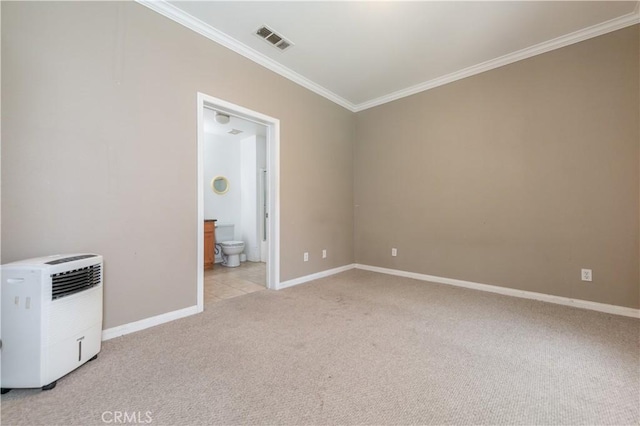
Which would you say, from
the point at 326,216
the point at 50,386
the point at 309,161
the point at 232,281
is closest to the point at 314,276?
the point at 326,216

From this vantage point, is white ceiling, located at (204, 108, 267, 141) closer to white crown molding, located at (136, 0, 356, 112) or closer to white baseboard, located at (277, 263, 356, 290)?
white crown molding, located at (136, 0, 356, 112)

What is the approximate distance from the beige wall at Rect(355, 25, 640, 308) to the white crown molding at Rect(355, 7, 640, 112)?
0.06 metres

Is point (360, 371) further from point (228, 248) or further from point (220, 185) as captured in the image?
point (220, 185)

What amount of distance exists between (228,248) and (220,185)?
4.94 ft

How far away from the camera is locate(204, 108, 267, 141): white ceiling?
174 inches

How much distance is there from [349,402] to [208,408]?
0.69 meters

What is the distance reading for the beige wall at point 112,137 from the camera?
1.62 meters

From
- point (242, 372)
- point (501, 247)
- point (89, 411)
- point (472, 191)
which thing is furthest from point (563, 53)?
point (89, 411)

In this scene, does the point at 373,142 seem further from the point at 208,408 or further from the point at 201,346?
the point at 208,408

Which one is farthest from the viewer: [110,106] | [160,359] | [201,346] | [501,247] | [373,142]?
[373,142]

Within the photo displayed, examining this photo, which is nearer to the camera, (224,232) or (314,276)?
(314,276)

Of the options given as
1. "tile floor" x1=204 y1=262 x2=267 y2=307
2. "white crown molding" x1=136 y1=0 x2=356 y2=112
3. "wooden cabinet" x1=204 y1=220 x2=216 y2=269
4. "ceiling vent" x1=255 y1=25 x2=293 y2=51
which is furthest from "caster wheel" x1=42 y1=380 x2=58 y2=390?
"wooden cabinet" x1=204 y1=220 x2=216 y2=269

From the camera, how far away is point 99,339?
5.51ft

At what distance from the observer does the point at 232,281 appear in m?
3.62
